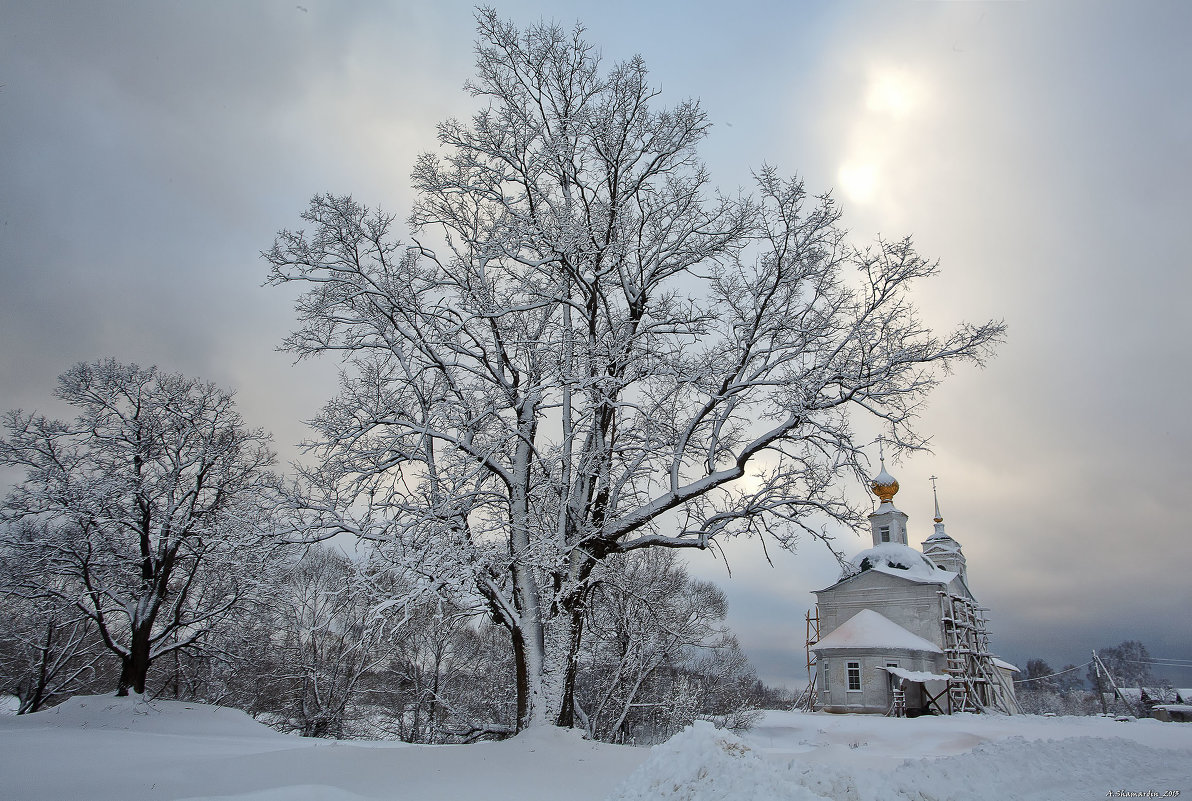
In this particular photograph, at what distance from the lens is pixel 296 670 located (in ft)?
99.3

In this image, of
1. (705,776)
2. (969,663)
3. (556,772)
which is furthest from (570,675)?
(969,663)

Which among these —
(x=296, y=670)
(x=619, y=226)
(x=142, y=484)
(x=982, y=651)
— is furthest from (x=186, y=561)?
(x=982, y=651)

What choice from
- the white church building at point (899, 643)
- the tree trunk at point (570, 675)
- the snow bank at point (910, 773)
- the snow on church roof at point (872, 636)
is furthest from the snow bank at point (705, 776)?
the snow on church roof at point (872, 636)

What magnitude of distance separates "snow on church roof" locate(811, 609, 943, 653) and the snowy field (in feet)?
72.7

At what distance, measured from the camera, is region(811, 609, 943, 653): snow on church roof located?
34125mm

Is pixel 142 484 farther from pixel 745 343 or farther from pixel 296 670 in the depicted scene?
pixel 745 343

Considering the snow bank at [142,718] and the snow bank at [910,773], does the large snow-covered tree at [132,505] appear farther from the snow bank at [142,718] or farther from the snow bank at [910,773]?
the snow bank at [910,773]

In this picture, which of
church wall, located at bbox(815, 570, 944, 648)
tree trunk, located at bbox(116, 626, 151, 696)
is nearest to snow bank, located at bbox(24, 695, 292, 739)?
tree trunk, located at bbox(116, 626, 151, 696)

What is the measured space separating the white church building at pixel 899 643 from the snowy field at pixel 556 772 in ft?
66.5

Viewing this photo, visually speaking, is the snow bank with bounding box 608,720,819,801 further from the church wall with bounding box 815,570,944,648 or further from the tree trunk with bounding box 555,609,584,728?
the church wall with bounding box 815,570,944,648

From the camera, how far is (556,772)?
870 cm

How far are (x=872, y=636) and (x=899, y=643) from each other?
1.37m

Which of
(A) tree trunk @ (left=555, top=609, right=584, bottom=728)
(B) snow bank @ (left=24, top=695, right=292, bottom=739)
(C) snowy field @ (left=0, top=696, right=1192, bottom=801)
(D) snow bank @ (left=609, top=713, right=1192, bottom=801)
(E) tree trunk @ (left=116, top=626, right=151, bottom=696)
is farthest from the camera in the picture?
(E) tree trunk @ (left=116, top=626, right=151, bottom=696)

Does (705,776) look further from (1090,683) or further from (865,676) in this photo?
(1090,683)
